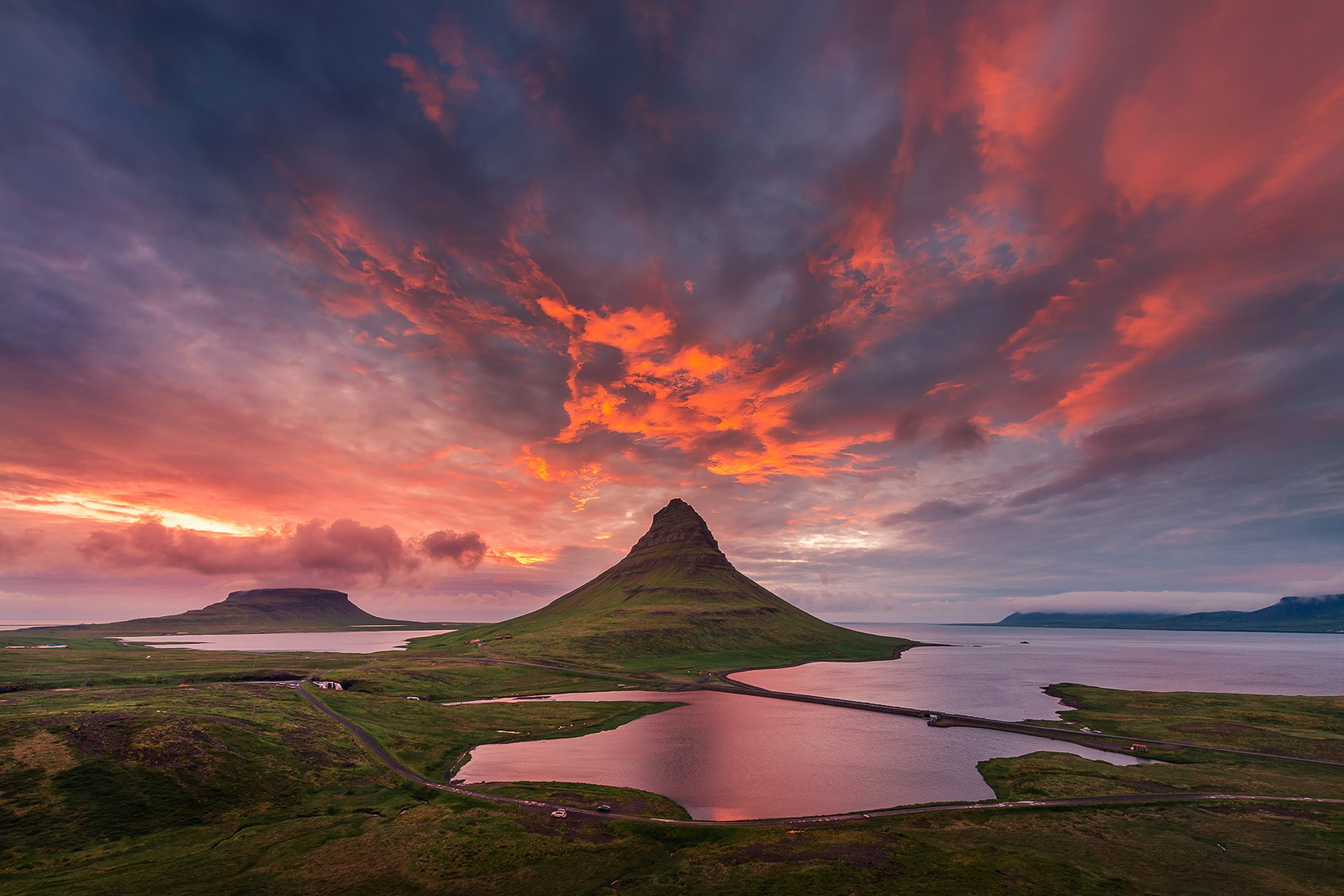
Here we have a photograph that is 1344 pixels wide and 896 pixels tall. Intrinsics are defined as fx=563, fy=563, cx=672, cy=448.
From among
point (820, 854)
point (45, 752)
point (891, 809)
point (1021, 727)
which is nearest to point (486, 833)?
point (820, 854)

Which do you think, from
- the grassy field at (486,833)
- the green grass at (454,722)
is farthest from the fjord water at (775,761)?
the grassy field at (486,833)

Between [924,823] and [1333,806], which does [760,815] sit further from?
[1333,806]

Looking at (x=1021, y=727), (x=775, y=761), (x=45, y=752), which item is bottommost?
(x=775, y=761)

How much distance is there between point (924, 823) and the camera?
76312 millimetres

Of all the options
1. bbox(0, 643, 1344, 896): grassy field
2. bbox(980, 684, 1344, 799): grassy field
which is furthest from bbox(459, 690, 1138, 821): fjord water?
bbox(980, 684, 1344, 799): grassy field

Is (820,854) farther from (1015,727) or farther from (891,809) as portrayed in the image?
(1015,727)

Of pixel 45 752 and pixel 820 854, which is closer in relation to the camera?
pixel 820 854

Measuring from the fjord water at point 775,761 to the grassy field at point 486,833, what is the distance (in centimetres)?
859

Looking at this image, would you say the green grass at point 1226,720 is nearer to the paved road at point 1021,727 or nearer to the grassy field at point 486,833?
the paved road at point 1021,727

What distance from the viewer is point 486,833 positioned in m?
72.4

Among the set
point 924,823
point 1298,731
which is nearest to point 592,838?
point 924,823

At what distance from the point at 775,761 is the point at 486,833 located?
204ft

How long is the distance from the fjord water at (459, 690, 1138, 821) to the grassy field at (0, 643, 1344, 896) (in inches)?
338

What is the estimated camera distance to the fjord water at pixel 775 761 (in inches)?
3551
